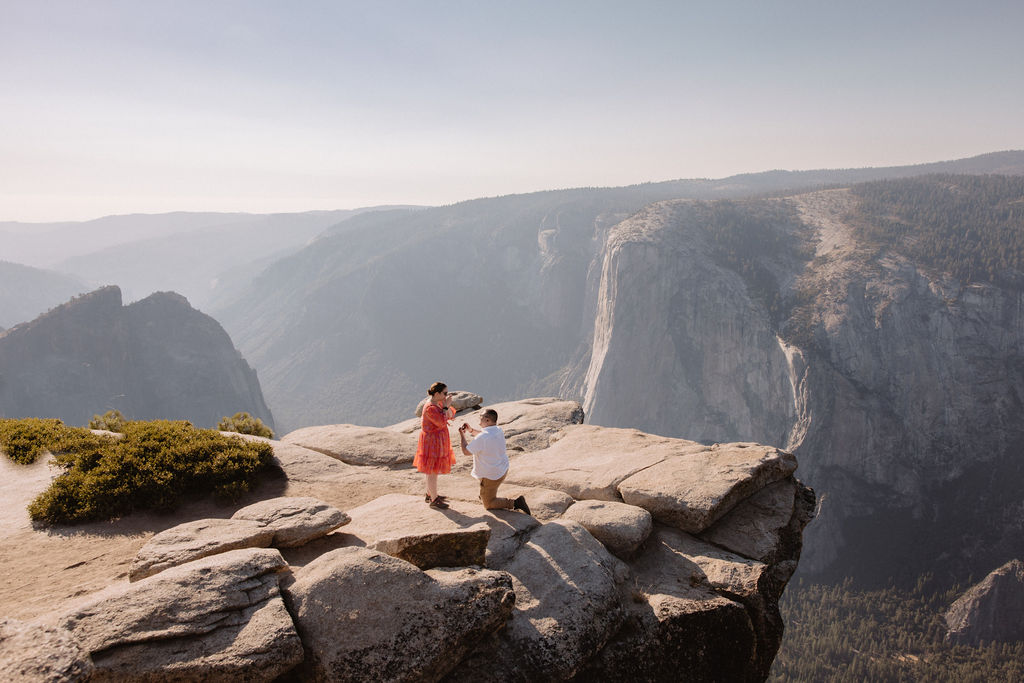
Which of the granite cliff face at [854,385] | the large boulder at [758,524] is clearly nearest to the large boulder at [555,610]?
the large boulder at [758,524]

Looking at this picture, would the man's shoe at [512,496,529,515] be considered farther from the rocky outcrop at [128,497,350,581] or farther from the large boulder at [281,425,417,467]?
the large boulder at [281,425,417,467]

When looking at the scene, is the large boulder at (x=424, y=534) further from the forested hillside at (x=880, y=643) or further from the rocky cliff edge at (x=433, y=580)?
the forested hillside at (x=880, y=643)

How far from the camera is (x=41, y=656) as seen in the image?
18.7 ft

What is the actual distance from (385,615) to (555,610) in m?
3.14

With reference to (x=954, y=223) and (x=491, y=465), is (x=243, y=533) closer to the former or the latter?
(x=491, y=465)

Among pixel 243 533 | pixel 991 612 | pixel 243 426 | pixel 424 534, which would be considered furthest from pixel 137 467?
pixel 991 612

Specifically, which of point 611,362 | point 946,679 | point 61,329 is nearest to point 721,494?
point 946,679

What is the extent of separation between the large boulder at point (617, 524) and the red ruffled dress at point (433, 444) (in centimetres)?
329

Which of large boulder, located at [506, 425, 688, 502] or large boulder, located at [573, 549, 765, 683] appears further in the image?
large boulder, located at [506, 425, 688, 502]

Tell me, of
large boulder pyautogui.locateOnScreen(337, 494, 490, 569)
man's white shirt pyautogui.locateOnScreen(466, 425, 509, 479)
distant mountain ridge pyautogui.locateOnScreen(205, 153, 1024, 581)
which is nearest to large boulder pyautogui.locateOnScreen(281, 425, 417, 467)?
large boulder pyautogui.locateOnScreen(337, 494, 490, 569)

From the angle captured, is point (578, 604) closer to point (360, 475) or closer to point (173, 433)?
point (360, 475)

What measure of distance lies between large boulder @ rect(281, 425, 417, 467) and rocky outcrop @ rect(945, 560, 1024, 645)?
10381 cm

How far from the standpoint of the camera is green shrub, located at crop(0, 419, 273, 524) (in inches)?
452

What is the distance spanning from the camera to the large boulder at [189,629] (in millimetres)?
5945
